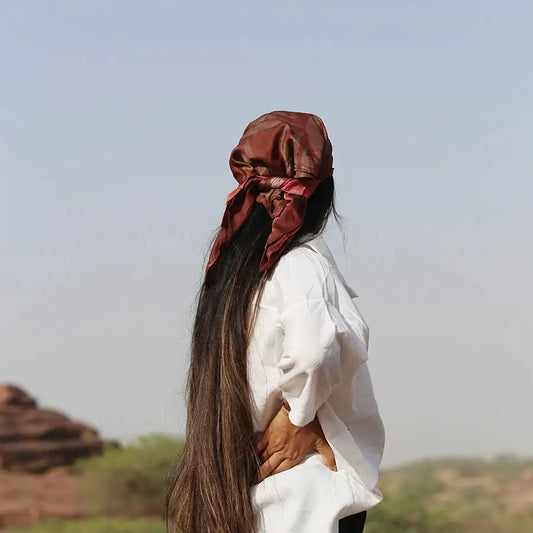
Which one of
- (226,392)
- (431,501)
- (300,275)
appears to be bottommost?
(431,501)

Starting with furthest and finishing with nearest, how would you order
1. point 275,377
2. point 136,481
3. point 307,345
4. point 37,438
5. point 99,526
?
point 37,438 → point 136,481 → point 99,526 → point 275,377 → point 307,345

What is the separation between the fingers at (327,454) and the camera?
1.59m

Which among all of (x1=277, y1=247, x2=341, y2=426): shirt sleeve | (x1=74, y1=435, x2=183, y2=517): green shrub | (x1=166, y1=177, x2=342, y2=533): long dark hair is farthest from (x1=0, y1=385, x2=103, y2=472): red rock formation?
(x1=277, y1=247, x2=341, y2=426): shirt sleeve

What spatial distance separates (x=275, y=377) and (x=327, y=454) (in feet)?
0.55

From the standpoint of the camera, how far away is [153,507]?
479 cm

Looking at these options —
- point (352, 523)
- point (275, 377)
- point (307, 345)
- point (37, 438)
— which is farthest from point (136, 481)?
point (307, 345)

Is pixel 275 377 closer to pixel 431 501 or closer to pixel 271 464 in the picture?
pixel 271 464

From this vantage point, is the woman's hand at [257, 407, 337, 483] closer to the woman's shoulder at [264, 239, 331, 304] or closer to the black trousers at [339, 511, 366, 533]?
the black trousers at [339, 511, 366, 533]

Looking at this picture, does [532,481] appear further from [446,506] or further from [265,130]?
[265,130]

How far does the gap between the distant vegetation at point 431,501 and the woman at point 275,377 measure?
313 centimetres

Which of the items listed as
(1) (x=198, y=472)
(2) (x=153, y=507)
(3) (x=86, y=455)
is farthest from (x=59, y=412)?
(1) (x=198, y=472)

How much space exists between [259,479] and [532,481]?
351cm

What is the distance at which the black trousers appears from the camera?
1.60 meters

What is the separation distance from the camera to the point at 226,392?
1.57 metres
